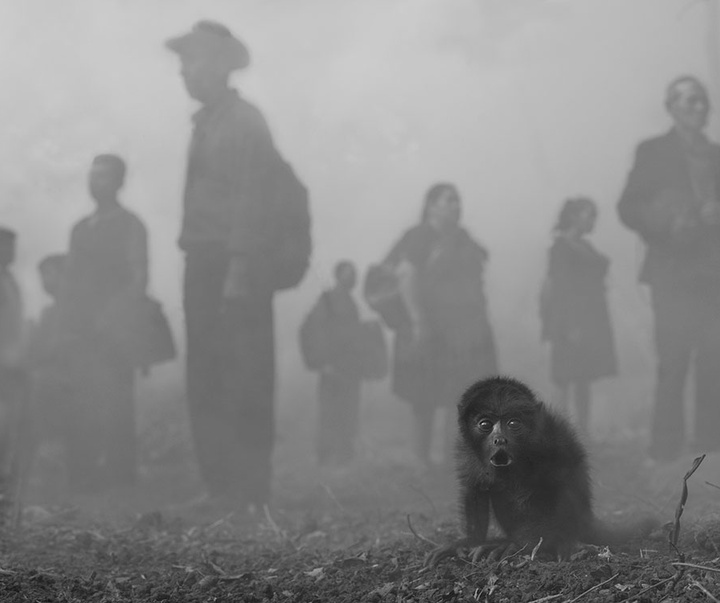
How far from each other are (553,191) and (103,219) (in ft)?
12.5

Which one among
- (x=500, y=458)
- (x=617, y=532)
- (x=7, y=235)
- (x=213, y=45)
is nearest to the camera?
(x=500, y=458)

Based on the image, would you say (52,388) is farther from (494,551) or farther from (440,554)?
(494,551)

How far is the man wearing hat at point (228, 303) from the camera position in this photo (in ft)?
23.1

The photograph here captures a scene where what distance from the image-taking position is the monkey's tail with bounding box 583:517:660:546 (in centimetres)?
335

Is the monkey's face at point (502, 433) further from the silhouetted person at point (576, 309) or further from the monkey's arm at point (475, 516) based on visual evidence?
the silhouetted person at point (576, 309)

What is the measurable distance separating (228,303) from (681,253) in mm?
3603

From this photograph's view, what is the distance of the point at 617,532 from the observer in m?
3.51

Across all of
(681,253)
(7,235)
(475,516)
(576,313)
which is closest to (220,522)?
(475,516)

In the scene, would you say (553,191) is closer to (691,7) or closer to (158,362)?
(691,7)

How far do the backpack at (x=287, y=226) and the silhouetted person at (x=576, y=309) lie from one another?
2119mm

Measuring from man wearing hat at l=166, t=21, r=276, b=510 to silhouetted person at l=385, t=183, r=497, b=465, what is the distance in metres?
1.36

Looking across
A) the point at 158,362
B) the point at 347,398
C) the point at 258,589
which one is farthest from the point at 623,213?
the point at 258,589

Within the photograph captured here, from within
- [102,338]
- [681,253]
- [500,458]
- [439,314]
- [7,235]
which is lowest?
[500,458]

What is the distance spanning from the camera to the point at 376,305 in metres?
8.05
